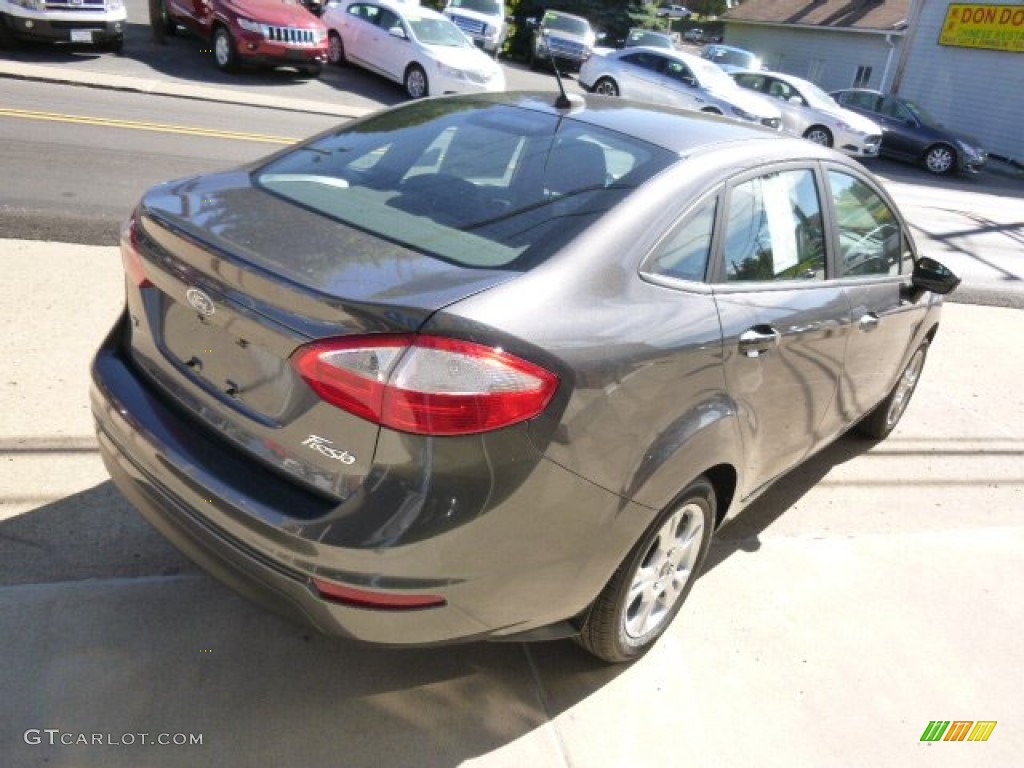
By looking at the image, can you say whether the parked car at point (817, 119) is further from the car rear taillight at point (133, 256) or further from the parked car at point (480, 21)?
the car rear taillight at point (133, 256)

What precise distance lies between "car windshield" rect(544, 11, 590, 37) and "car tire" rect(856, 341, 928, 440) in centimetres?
2275

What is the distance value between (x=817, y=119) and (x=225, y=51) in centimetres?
1231

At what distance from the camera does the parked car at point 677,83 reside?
17097 millimetres

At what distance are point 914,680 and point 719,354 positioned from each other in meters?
1.48

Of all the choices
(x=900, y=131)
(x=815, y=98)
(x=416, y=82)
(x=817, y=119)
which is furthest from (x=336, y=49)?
(x=900, y=131)

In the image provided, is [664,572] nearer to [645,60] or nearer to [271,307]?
[271,307]

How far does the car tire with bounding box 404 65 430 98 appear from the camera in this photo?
615 inches

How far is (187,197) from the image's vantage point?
271 cm

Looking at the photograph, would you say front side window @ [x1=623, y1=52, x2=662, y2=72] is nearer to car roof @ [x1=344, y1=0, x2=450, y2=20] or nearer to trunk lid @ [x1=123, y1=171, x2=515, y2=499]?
car roof @ [x1=344, y1=0, x2=450, y2=20]

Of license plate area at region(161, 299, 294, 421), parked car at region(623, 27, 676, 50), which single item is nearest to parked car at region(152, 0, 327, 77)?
parked car at region(623, 27, 676, 50)

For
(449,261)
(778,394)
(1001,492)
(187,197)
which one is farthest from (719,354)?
(1001,492)

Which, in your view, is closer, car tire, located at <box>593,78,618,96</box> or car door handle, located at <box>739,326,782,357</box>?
car door handle, located at <box>739,326,782,357</box>

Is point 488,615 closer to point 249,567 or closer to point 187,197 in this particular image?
point 249,567

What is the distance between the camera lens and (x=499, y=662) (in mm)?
2900
